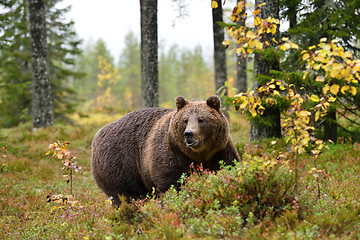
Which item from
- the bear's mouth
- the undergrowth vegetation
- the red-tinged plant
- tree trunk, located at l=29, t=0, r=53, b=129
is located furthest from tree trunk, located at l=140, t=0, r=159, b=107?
the bear's mouth

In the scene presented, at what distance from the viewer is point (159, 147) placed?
6016 millimetres

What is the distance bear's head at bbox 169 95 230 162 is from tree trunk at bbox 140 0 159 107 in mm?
7496

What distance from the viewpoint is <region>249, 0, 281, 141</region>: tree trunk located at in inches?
392

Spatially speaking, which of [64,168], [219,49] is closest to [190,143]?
[64,168]

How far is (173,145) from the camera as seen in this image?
5.79 metres

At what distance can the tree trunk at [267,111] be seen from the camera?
996 cm

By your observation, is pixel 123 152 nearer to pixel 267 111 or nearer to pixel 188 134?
pixel 188 134

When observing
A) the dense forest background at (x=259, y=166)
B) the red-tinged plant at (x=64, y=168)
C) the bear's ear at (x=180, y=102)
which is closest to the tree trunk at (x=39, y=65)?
the dense forest background at (x=259, y=166)

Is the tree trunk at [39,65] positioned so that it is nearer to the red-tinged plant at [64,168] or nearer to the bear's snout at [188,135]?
the red-tinged plant at [64,168]

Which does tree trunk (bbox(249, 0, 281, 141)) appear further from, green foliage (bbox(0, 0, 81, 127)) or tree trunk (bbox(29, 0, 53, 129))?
green foliage (bbox(0, 0, 81, 127))

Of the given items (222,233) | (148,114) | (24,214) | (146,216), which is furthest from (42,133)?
(222,233)

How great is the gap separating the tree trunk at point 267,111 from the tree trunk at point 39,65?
9887 mm

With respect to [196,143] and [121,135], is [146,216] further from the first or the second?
[121,135]

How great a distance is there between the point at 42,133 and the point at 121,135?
28.3 feet
